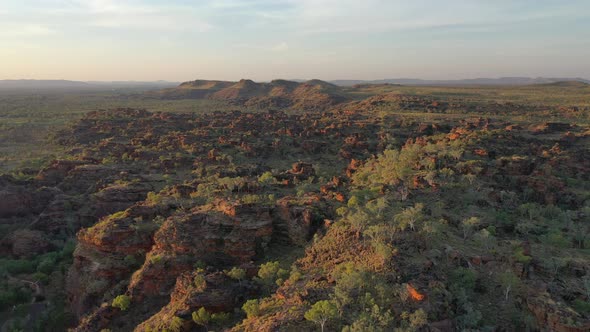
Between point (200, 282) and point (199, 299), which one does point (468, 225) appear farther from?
point (199, 299)

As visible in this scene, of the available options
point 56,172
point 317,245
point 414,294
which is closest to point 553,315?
point 414,294

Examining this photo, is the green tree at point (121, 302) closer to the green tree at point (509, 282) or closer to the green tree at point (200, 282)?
the green tree at point (200, 282)

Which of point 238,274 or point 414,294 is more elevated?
point 414,294

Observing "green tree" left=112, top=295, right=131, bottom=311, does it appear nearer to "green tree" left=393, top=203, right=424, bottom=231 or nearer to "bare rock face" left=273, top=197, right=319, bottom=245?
"bare rock face" left=273, top=197, right=319, bottom=245

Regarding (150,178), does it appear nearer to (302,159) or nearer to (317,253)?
(302,159)

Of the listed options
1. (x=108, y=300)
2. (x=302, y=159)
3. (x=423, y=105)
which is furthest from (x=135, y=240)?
(x=423, y=105)

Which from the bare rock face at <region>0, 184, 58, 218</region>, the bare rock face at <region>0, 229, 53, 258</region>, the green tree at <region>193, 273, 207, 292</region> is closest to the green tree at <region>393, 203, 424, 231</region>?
the green tree at <region>193, 273, 207, 292</region>

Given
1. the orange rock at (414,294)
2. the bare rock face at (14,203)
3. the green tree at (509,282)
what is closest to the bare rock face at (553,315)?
the green tree at (509,282)
